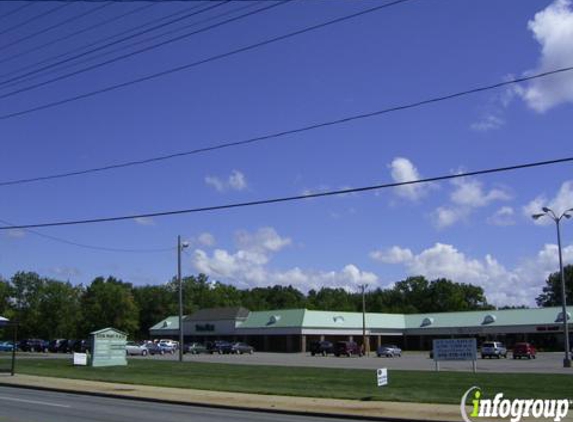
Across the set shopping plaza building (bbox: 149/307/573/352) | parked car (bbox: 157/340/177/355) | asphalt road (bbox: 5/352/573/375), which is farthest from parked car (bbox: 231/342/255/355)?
asphalt road (bbox: 5/352/573/375)

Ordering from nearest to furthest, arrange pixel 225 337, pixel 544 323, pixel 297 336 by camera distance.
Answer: pixel 544 323 < pixel 297 336 < pixel 225 337

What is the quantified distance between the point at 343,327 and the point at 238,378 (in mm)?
72133

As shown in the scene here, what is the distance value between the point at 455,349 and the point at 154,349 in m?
50.7

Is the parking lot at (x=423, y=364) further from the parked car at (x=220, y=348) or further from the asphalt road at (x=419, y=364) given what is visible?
the parked car at (x=220, y=348)

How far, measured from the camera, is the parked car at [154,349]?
82131 millimetres

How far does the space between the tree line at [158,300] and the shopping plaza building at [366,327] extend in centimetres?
1861

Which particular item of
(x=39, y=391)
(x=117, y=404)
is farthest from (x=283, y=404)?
(x=39, y=391)

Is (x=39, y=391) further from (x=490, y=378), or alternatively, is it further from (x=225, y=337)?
(x=225, y=337)

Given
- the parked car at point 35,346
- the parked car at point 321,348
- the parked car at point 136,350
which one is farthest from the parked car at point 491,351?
the parked car at point 35,346

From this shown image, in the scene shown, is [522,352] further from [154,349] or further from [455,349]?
[154,349]

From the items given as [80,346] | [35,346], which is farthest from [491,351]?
[35,346]

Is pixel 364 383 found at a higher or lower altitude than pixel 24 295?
lower

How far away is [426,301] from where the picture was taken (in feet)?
524

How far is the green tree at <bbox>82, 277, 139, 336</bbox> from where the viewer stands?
129375 mm
